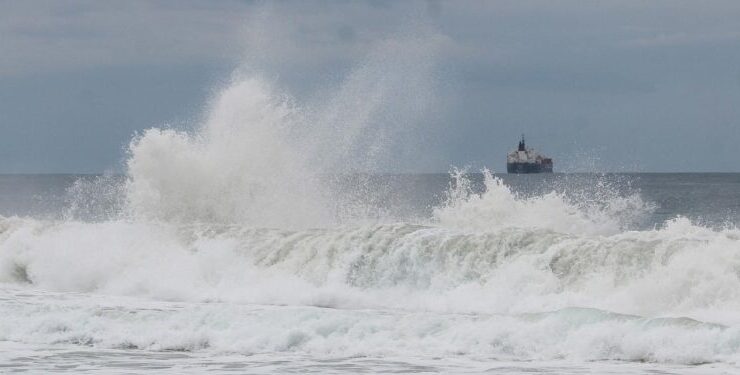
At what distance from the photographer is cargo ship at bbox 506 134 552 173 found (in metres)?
158

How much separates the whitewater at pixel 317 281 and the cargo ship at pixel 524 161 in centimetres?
12011

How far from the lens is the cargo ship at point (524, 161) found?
158 m

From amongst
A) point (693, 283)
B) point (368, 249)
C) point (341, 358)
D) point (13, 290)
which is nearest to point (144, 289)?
point (13, 290)

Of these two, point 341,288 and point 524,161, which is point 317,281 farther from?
point 524,161

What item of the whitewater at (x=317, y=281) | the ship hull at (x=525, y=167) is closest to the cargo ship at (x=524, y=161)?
the ship hull at (x=525, y=167)

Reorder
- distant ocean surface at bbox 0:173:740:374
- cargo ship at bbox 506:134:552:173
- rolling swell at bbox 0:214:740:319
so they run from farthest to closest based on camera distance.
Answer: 1. cargo ship at bbox 506:134:552:173
2. rolling swell at bbox 0:214:740:319
3. distant ocean surface at bbox 0:173:740:374

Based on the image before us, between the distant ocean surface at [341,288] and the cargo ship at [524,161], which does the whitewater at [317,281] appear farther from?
the cargo ship at [524,161]

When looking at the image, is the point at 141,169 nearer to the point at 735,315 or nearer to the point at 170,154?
the point at 170,154

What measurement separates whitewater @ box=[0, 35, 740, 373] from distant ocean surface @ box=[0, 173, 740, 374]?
5 cm

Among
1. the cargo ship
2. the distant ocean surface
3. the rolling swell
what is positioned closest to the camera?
the distant ocean surface

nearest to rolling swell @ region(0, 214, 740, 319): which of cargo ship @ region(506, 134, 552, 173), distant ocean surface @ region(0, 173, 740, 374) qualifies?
distant ocean surface @ region(0, 173, 740, 374)

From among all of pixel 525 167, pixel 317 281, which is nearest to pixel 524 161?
pixel 525 167

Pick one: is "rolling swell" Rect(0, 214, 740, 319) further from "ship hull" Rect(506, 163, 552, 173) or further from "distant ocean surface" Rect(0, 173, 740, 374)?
"ship hull" Rect(506, 163, 552, 173)

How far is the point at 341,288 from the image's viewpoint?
86.7 ft
